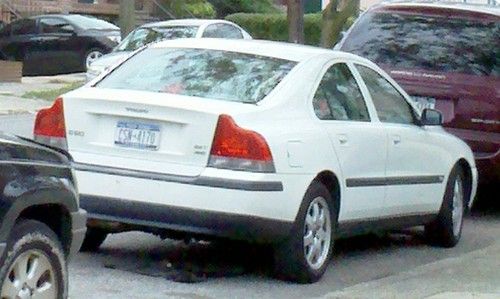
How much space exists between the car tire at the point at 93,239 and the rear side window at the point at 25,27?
76.9ft

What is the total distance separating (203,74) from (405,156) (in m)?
1.85

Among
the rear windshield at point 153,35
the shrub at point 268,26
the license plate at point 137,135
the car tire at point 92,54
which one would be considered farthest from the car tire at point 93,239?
the shrub at point 268,26

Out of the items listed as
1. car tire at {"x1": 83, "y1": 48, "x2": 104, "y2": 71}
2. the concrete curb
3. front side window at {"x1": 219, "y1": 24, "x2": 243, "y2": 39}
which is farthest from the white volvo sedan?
car tire at {"x1": 83, "y1": 48, "x2": 104, "y2": 71}

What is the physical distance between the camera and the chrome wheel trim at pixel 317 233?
29.0 feet

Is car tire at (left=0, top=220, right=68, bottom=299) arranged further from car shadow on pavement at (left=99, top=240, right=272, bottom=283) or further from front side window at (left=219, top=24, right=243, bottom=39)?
front side window at (left=219, top=24, right=243, bottom=39)

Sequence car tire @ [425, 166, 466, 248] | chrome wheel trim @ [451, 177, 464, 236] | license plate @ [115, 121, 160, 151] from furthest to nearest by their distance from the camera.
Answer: chrome wheel trim @ [451, 177, 464, 236], car tire @ [425, 166, 466, 248], license plate @ [115, 121, 160, 151]

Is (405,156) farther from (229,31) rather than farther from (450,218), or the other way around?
(229,31)

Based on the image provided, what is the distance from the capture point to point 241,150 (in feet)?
27.3

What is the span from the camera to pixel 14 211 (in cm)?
646

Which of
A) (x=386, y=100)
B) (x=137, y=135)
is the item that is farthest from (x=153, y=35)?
(x=137, y=135)

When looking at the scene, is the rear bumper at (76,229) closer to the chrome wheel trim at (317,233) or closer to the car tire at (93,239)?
the chrome wheel trim at (317,233)

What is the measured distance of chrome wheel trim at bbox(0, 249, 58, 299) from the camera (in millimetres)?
6508

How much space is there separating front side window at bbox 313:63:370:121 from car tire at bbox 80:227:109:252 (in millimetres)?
1747

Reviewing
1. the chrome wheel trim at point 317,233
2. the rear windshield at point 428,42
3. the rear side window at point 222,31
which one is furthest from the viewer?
the rear side window at point 222,31
